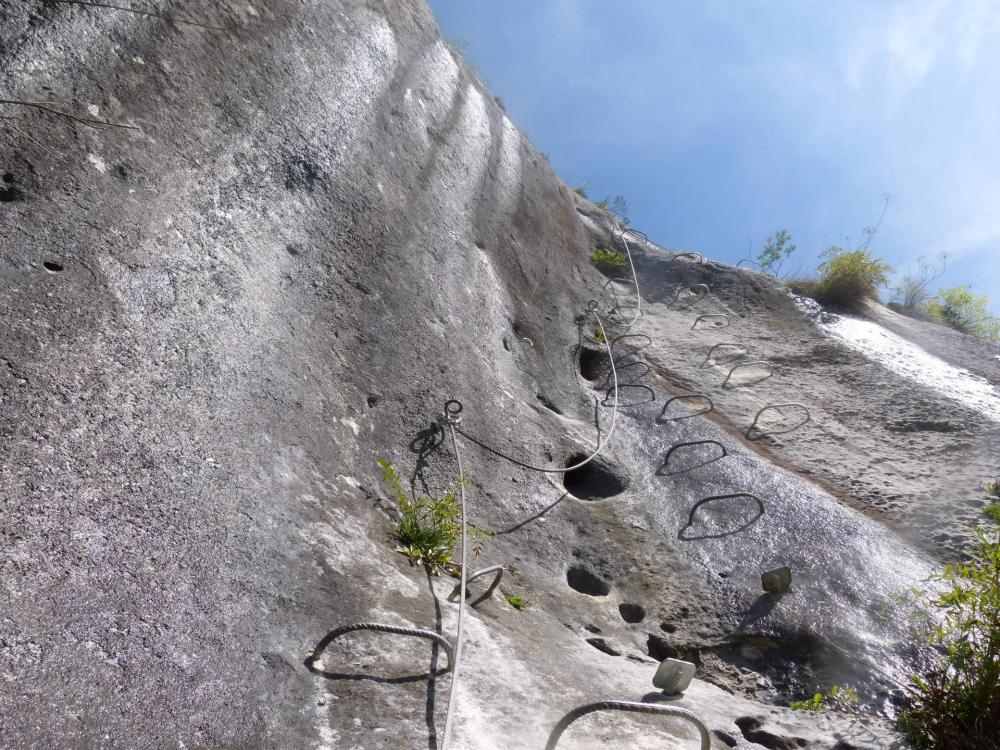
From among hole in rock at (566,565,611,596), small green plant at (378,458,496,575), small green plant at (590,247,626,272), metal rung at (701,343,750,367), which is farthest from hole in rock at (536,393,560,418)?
small green plant at (590,247,626,272)

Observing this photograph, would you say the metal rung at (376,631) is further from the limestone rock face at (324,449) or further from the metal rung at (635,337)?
the metal rung at (635,337)

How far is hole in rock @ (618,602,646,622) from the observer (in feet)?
14.3

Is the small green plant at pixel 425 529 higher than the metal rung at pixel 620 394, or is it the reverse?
the metal rung at pixel 620 394

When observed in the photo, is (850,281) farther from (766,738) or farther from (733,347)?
(766,738)

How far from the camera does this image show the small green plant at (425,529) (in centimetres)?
344

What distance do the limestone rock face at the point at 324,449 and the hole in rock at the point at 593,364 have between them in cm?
20

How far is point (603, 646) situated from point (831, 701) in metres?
1.22

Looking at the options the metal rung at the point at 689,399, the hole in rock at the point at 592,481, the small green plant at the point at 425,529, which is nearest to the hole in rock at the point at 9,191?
the small green plant at the point at 425,529

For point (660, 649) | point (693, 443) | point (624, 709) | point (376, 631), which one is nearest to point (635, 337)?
point (693, 443)

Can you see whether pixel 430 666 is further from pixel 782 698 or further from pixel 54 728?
pixel 782 698

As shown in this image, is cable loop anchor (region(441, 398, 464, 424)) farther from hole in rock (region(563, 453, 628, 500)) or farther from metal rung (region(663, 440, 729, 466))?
metal rung (region(663, 440, 729, 466))

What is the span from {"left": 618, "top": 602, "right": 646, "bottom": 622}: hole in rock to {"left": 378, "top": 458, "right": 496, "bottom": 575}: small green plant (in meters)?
1.00

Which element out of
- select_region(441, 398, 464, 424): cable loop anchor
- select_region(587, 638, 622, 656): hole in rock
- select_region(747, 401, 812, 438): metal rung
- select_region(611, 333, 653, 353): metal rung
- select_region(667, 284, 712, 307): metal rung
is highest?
select_region(667, 284, 712, 307): metal rung

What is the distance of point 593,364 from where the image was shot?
7.27 meters
